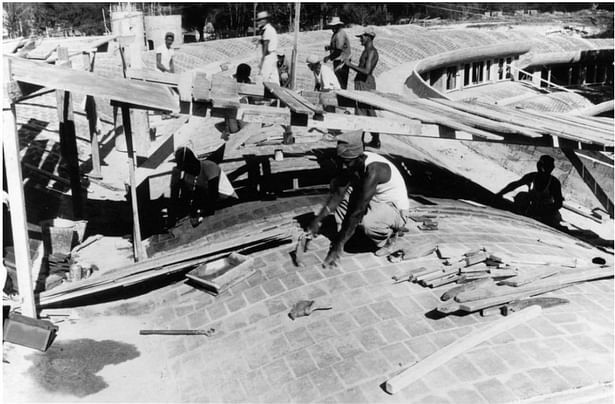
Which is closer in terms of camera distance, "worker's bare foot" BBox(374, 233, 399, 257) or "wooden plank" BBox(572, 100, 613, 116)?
"worker's bare foot" BBox(374, 233, 399, 257)

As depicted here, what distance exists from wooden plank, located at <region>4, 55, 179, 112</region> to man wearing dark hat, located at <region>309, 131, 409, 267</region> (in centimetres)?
210

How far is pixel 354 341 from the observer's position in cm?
673

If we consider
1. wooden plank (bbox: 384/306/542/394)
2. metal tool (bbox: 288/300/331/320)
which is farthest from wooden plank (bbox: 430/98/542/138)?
metal tool (bbox: 288/300/331/320)

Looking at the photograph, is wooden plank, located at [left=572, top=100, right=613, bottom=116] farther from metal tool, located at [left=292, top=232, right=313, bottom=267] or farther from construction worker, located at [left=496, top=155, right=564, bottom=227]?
metal tool, located at [left=292, top=232, right=313, bottom=267]

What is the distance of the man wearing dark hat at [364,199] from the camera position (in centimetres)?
781

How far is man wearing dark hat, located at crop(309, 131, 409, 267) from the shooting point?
308 inches

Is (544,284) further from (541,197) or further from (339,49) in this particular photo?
(339,49)

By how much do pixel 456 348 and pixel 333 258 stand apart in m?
2.26

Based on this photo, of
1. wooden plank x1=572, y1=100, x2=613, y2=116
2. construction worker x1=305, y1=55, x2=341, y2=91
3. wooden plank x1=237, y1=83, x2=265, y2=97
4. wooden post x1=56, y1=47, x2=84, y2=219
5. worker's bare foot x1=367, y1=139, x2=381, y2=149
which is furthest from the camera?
wooden plank x1=572, y1=100, x2=613, y2=116

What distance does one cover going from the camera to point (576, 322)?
7078 millimetres

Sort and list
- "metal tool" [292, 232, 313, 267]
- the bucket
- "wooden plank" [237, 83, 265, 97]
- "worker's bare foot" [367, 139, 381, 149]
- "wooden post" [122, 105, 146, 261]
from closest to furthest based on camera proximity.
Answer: "metal tool" [292, 232, 313, 267] < "wooden post" [122, 105, 146, 261] < "wooden plank" [237, 83, 265, 97] < the bucket < "worker's bare foot" [367, 139, 381, 149]

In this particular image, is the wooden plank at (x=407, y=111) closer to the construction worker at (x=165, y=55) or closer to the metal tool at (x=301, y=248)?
the metal tool at (x=301, y=248)

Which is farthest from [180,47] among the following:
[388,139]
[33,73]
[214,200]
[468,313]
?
[468,313]

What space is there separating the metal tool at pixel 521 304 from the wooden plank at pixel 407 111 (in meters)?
2.84
